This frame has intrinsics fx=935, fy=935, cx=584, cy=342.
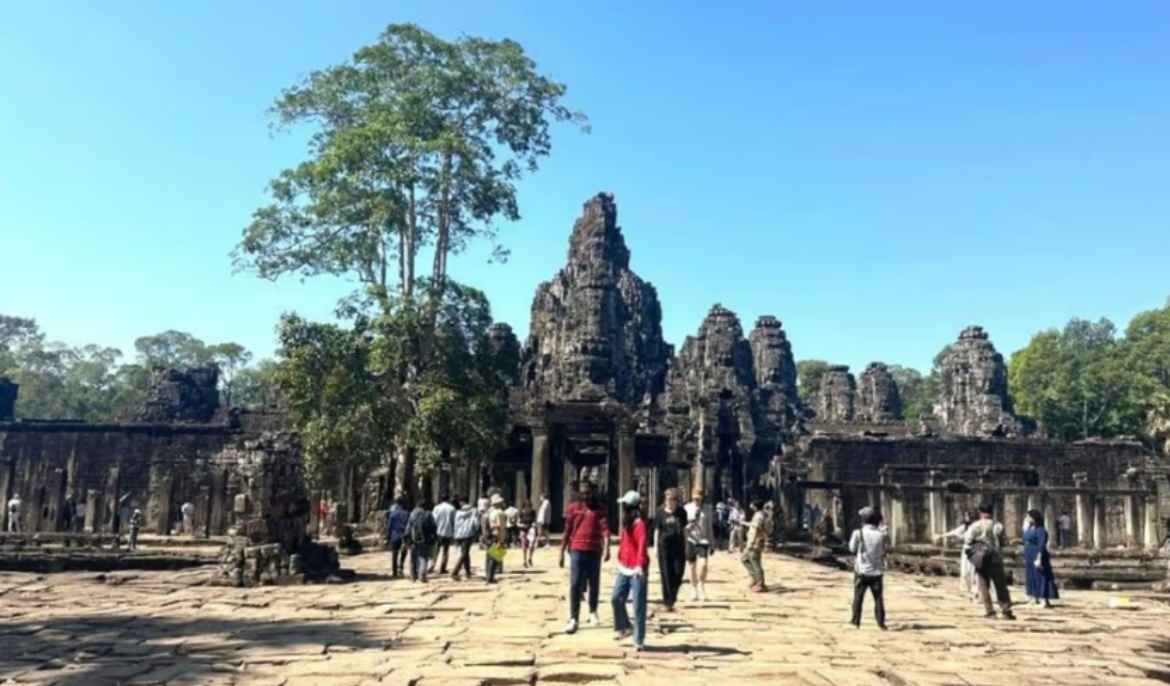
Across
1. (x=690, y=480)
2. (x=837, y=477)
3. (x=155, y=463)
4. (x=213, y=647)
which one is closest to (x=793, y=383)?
(x=837, y=477)

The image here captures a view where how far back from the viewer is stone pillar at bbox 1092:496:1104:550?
85.4 ft

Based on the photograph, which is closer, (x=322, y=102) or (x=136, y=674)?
(x=136, y=674)

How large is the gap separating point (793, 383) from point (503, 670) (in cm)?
5135

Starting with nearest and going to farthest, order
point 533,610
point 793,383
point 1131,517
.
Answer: point 533,610 < point 1131,517 < point 793,383

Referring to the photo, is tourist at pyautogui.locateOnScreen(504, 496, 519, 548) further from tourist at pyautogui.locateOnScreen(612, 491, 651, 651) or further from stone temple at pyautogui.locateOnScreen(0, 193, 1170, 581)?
tourist at pyautogui.locateOnScreen(612, 491, 651, 651)

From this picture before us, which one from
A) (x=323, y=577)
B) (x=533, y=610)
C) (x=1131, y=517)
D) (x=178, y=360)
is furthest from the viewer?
(x=178, y=360)

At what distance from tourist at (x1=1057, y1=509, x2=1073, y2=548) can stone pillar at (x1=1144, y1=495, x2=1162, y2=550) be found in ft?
6.65

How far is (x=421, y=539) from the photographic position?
1403 centimetres

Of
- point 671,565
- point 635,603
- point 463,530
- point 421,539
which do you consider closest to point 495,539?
point 463,530

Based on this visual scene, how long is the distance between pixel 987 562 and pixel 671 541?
4118 mm

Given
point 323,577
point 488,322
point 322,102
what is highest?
point 322,102

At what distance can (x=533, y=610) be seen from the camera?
35.7 feet

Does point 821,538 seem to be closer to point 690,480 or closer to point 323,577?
point 690,480

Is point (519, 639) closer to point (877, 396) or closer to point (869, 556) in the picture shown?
point (869, 556)
